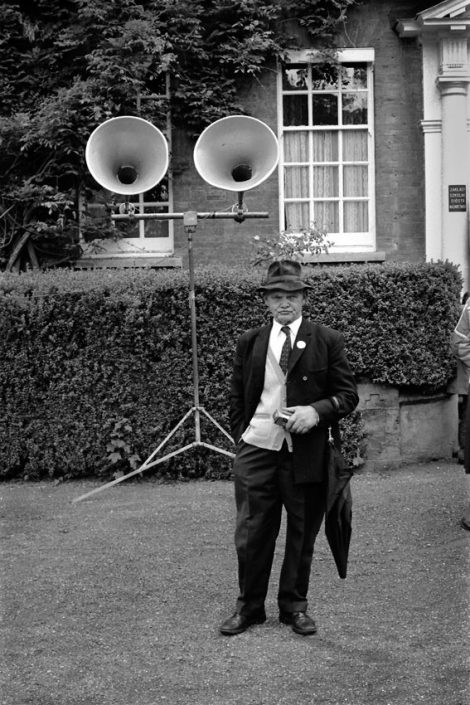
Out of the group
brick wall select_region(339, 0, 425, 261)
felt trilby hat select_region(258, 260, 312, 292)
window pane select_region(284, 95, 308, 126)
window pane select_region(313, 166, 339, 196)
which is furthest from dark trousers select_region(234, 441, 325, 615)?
window pane select_region(284, 95, 308, 126)

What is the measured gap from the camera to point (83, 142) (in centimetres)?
1139

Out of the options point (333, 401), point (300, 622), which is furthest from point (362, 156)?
point (300, 622)

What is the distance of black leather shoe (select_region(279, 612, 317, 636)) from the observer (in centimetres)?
476

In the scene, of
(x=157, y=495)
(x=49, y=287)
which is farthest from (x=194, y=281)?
(x=157, y=495)

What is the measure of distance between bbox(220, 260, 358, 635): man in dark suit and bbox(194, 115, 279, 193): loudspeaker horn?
4.03m

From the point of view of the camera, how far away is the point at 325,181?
12.3 meters

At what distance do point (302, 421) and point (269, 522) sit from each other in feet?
1.96

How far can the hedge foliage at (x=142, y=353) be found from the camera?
8531 millimetres

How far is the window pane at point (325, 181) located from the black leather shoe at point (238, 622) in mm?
8215

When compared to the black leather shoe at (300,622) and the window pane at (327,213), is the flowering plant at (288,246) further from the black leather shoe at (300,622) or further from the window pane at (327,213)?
the black leather shoe at (300,622)

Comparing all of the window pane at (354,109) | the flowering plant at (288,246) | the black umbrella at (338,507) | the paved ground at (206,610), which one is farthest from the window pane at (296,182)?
the black umbrella at (338,507)

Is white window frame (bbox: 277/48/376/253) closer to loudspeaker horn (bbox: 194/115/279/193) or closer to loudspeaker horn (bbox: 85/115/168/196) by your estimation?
loudspeaker horn (bbox: 194/115/279/193)

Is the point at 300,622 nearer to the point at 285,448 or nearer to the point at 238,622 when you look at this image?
the point at 238,622

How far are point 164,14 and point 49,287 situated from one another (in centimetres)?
484
